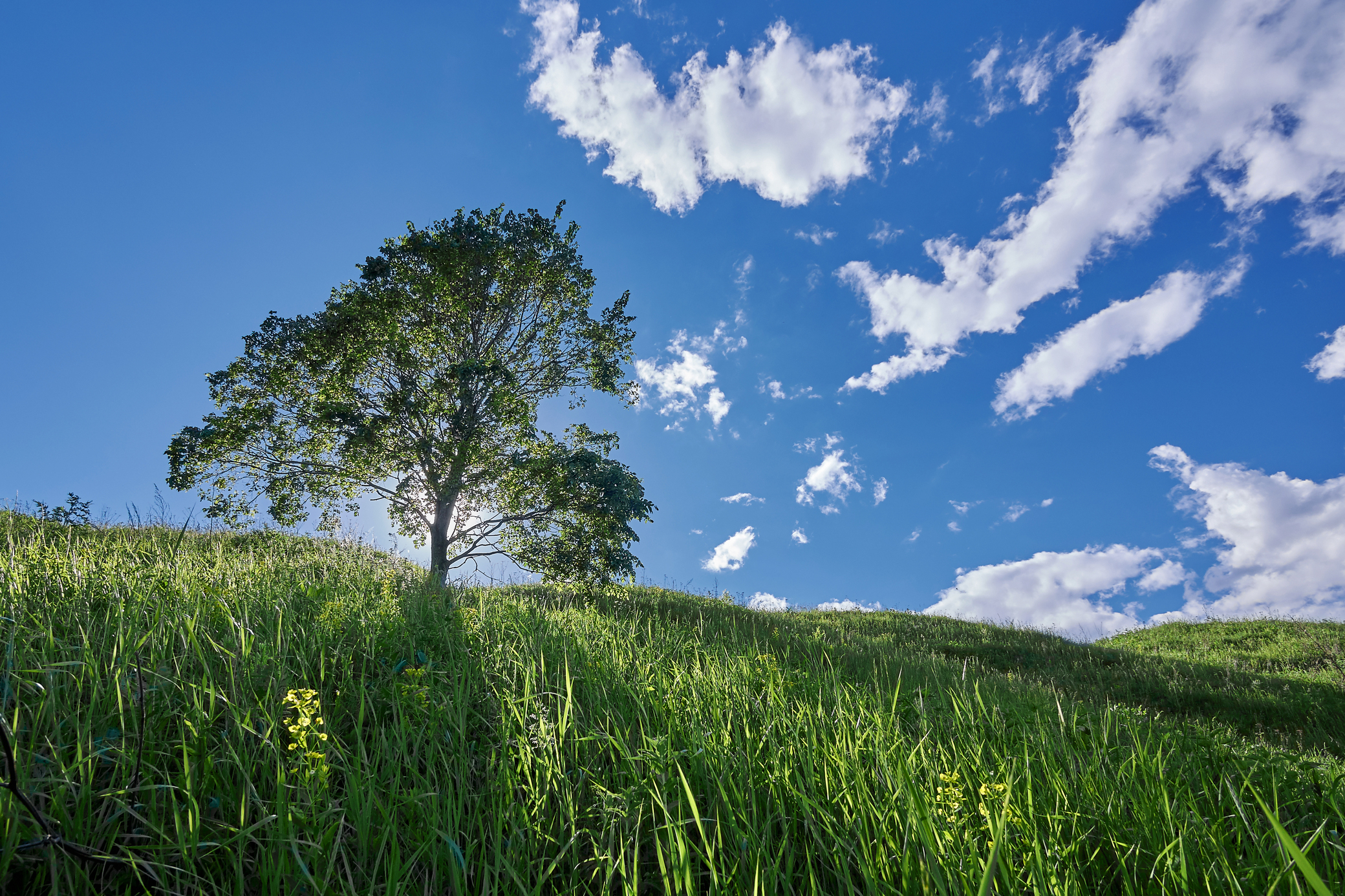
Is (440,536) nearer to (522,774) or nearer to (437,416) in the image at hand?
(437,416)

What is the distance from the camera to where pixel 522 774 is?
10.1 ft

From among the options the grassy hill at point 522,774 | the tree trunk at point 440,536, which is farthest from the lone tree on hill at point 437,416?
the grassy hill at point 522,774

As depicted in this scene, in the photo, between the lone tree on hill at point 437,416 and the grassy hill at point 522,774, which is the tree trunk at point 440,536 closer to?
the lone tree on hill at point 437,416

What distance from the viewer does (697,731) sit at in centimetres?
325

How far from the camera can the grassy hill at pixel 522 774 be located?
223 centimetres

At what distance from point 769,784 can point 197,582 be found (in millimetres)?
5159

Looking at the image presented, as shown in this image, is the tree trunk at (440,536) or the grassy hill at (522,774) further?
the tree trunk at (440,536)

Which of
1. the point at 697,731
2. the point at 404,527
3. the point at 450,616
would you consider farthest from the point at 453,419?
the point at 697,731

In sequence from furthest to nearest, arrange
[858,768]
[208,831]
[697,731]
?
1. [697,731]
2. [858,768]
3. [208,831]

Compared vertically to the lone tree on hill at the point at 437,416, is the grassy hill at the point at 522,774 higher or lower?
lower

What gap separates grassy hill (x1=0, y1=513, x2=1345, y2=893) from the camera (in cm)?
223

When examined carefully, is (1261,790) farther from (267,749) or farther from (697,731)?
(267,749)

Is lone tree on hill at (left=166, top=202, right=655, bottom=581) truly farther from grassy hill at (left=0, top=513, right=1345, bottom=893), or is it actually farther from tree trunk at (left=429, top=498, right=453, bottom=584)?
grassy hill at (left=0, top=513, right=1345, bottom=893)

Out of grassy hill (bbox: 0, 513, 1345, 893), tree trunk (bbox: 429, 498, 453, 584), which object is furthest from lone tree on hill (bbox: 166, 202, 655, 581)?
grassy hill (bbox: 0, 513, 1345, 893)
